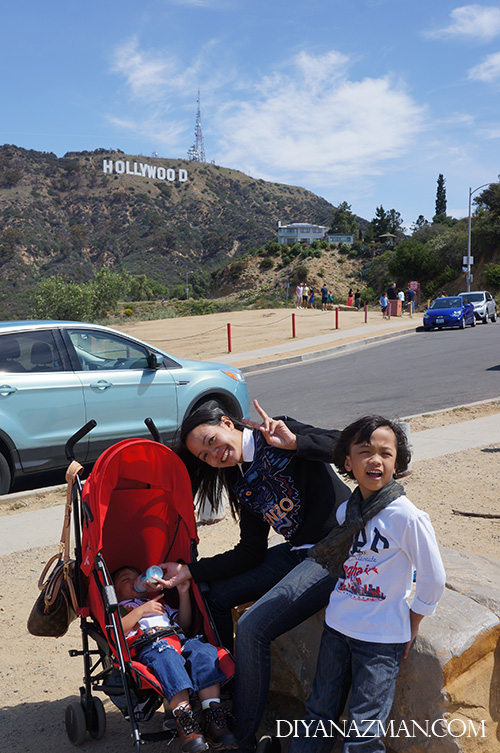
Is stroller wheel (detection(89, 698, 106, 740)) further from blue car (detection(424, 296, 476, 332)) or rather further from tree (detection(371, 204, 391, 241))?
tree (detection(371, 204, 391, 241))

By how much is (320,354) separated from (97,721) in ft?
62.5

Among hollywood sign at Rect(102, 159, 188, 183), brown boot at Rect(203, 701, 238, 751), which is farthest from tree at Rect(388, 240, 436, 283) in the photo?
hollywood sign at Rect(102, 159, 188, 183)

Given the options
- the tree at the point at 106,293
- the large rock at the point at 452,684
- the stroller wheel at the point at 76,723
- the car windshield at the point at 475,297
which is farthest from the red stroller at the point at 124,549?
the tree at the point at 106,293

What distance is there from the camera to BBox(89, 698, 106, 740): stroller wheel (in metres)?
3.12

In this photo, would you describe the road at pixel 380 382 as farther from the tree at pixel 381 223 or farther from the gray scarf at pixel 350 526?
the tree at pixel 381 223

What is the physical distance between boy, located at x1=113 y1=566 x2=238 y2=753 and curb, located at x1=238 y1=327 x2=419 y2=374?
16051 millimetres

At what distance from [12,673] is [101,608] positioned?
127 cm

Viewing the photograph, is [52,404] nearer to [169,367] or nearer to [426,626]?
[169,367]

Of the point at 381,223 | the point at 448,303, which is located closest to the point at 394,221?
the point at 381,223

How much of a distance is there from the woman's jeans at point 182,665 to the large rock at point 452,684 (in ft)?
2.44

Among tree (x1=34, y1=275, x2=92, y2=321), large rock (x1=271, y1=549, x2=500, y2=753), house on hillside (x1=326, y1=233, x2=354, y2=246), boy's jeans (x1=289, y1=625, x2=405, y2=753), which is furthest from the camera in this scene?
house on hillside (x1=326, y1=233, x2=354, y2=246)

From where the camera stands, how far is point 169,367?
782 cm

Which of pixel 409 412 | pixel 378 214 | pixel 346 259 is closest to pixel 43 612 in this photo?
pixel 409 412

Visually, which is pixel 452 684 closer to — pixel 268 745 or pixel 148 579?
pixel 268 745
